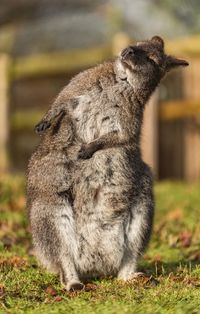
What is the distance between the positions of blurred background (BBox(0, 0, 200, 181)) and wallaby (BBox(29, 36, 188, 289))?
8501 mm

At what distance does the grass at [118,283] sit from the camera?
4.99 m

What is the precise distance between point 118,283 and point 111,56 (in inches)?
421

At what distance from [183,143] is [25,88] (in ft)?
15.6

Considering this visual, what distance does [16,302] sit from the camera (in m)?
5.13

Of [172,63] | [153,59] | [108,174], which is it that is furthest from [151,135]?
[108,174]

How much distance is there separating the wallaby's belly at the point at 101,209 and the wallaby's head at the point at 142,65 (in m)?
0.56

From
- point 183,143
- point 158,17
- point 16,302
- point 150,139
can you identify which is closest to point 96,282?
point 16,302

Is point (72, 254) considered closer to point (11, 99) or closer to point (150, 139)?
point (150, 139)

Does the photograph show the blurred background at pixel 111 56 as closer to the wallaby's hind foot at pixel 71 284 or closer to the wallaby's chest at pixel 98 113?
the wallaby's chest at pixel 98 113

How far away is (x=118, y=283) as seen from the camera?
5.86 meters

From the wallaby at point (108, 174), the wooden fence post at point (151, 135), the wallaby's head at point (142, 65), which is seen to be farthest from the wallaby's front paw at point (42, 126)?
the wooden fence post at point (151, 135)

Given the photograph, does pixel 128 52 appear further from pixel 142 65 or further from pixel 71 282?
pixel 71 282

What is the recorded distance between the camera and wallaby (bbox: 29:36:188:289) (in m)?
5.84

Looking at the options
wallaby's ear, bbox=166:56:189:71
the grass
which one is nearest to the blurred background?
the grass
